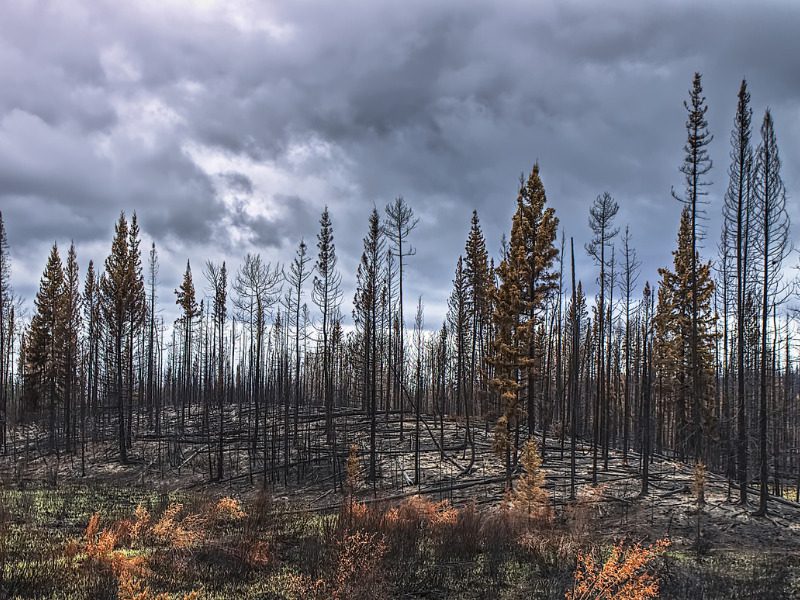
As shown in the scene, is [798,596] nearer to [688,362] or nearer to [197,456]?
[688,362]

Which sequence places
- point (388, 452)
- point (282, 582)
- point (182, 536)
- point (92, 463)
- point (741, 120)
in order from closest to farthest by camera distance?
point (282, 582) → point (182, 536) → point (741, 120) → point (388, 452) → point (92, 463)

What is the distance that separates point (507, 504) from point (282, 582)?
9.89 metres

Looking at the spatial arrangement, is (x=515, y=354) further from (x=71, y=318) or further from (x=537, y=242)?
(x=71, y=318)

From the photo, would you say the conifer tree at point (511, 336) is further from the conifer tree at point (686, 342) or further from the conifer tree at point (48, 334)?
the conifer tree at point (48, 334)

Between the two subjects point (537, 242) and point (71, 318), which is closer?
point (537, 242)

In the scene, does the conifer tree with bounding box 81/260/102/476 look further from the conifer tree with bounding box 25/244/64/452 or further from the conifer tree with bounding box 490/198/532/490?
the conifer tree with bounding box 490/198/532/490

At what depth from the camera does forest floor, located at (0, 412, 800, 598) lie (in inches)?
479

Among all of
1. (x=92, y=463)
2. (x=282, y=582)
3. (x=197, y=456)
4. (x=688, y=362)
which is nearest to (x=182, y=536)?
(x=282, y=582)

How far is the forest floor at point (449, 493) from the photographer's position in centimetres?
1217

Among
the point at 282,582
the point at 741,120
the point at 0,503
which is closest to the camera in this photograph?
the point at 282,582

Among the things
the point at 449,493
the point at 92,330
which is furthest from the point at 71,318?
the point at 449,493

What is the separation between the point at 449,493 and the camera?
2084cm

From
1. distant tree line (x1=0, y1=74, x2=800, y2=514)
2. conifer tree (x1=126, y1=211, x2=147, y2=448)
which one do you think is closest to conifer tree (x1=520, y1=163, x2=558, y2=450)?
distant tree line (x1=0, y1=74, x2=800, y2=514)

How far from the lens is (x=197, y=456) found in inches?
1183
